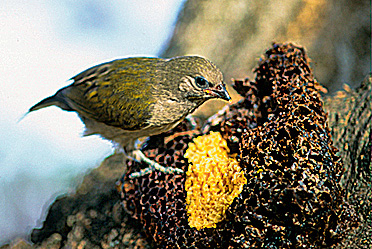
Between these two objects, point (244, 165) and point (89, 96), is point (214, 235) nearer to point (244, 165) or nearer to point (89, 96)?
point (244, 165)

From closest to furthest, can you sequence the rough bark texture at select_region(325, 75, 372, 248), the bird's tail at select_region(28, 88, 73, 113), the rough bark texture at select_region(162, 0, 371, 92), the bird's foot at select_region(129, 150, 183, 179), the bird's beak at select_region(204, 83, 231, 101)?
the bird's beak at select_region(204, 83, 231, 101) → the bird's foot at select_region(129, 150, 183, 179) → the rough bark texture at select_region(325, 75, 372, 248) → the bird's tail at select_region(28, 88, 73, 113) → the rough bark texture at select_region(162, 0, 371, 92)

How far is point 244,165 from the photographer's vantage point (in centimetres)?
206

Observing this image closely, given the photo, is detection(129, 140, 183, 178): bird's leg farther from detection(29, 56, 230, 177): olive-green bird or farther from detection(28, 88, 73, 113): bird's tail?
detection(28, 88, 73, 113): bird's tail

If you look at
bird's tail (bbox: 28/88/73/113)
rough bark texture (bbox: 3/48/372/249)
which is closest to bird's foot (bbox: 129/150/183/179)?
rough bark texture (bbox: 3/48/372/249)

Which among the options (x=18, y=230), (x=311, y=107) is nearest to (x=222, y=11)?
(x=311, y=107)

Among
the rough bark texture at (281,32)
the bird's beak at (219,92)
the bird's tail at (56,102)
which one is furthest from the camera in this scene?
the rough bark texture at (281,32)

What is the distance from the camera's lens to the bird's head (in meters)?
2.23

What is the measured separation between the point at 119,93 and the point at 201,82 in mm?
711

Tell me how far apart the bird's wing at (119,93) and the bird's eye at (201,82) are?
40 cm

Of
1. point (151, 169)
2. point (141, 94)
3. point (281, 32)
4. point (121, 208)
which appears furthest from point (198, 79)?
point (281, 32)

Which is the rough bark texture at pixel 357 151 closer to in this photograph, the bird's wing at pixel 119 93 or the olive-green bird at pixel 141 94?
the olive-green bird at pixel 141 94

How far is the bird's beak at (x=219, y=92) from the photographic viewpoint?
7.28ft

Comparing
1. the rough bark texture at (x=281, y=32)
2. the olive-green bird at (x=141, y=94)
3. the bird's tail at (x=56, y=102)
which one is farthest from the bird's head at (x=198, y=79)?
the rough bark texture at (x=281, y=32)

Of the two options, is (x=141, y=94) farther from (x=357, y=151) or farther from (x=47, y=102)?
(x=357, y=151)
